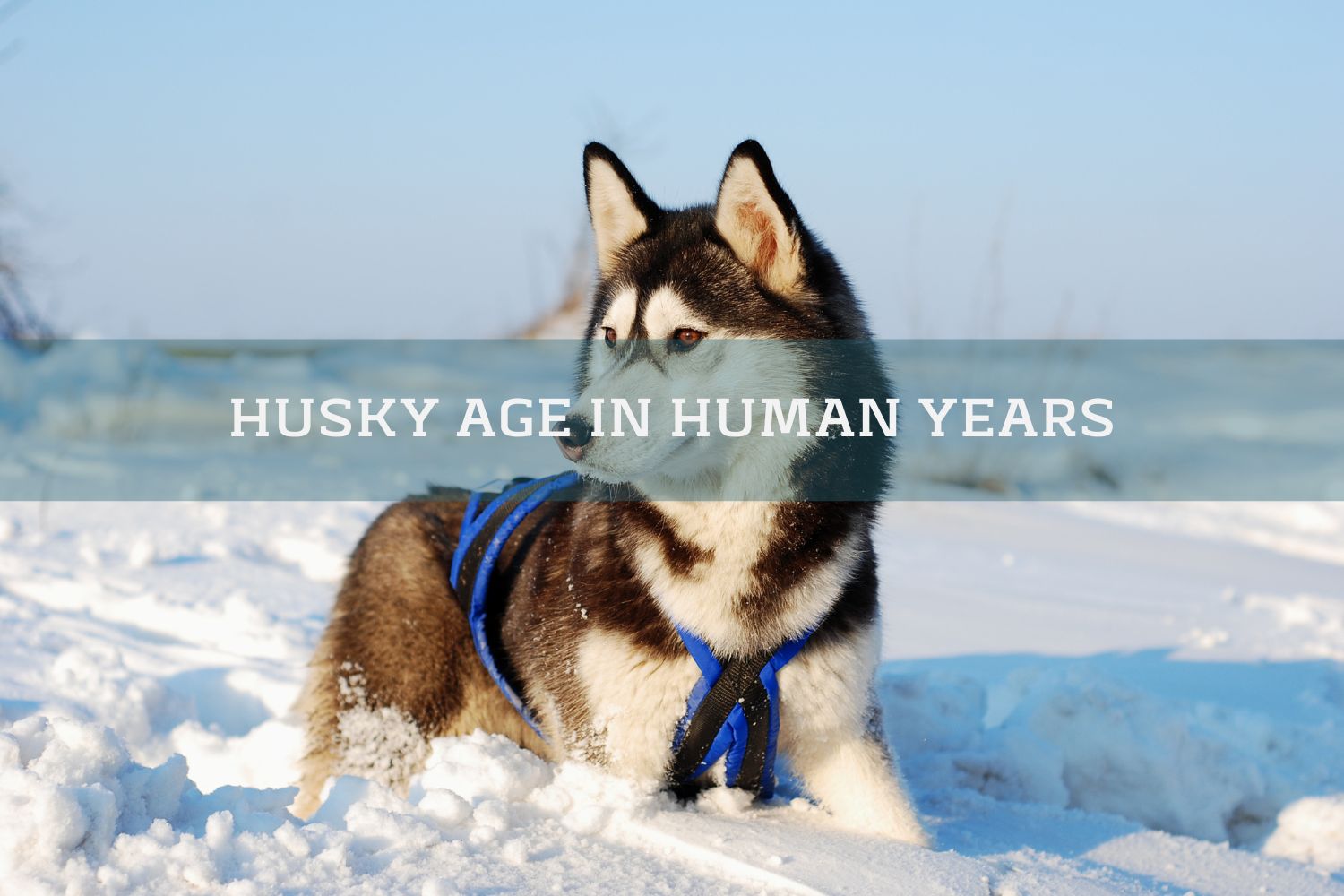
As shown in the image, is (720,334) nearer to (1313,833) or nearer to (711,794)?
(711,794)

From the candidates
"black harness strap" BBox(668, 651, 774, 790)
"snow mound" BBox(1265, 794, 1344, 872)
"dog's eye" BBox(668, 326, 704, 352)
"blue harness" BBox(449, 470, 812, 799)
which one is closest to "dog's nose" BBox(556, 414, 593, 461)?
"dog's eye" BBox(668, 326, 704, 352)

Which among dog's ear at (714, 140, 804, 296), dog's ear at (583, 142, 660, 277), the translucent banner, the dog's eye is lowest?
the translucent banner

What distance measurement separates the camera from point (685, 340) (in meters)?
2.62

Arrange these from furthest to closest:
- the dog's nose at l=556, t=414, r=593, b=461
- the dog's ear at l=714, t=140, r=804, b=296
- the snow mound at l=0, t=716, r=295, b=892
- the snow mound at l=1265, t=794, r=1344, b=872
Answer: the snow mound at l=1265, t=794, r=1344, b=872 < the dog's ear at l=714, t=140, r=804, b=296 < the dog's nose at l=556, t=414, r=593, b=461 < the snow mound at l=0, t=716, r=295, b=892

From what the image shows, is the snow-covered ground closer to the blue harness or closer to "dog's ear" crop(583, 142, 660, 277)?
the blue harness

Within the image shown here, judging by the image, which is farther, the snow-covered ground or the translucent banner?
the translucent banner

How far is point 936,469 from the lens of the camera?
1048 cm

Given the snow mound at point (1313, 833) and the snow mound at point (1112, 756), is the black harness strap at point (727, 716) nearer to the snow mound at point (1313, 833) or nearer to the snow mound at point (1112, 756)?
the snow mound at point (1112, 756)

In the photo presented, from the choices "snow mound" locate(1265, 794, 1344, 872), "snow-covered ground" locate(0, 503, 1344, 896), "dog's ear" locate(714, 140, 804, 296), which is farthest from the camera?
"snow mound" locate(1265, 794, 1344, 872)

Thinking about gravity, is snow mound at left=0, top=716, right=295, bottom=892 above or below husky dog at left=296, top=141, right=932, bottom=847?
below

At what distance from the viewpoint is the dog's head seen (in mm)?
2484

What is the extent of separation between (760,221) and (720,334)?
30cm

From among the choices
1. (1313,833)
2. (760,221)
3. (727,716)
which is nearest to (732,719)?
(727,716)

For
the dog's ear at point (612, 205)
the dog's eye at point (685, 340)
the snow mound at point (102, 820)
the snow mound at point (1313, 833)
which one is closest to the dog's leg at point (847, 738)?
the dog's eye at point (685, 340)
